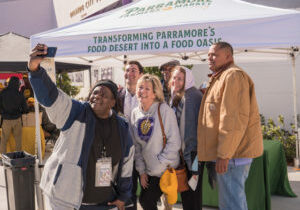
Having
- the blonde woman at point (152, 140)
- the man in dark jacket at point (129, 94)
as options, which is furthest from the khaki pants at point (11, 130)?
the blonde woman at point (152, 140)

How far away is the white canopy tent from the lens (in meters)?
3.51

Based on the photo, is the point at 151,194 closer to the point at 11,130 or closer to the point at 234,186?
the point at 234,186

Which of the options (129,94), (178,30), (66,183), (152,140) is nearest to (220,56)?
(152,140)

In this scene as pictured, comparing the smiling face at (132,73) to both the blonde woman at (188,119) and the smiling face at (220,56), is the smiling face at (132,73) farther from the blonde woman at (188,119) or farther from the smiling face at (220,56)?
the smiling face at (220,56)

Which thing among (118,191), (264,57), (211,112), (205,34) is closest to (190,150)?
(211,112)

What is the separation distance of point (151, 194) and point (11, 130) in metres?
5.67

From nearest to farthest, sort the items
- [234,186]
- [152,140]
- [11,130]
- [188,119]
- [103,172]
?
1. [103,172]
2. [234,186]
3. [152,140]
4. [188,119]
5. [11,130]

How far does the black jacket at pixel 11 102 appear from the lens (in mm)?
7570

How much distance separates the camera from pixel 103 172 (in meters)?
2.35

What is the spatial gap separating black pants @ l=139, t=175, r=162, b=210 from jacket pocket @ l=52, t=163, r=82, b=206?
3.46 ft

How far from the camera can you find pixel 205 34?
147 inches

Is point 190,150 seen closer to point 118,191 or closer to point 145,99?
point 145,99

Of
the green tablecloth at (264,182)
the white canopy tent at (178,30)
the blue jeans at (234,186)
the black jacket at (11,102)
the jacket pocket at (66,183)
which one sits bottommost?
the green tablecloth at (264,182)

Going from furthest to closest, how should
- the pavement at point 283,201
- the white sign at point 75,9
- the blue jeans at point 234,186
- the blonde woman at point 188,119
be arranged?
the white sign at point 75,9
the pavement at point 283,201
the blonde woman at point 188,119
the blue jeans at point 234,186
